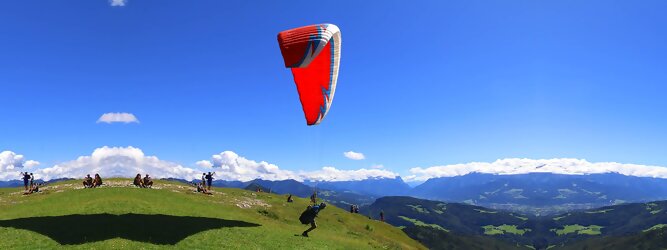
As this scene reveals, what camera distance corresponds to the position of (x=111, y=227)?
2912 centimetres

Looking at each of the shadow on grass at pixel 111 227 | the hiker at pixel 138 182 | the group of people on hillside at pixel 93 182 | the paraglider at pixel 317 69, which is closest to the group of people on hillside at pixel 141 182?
the hiker at pixel 138 182

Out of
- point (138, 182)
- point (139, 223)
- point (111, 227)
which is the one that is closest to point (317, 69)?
point (139, 223)

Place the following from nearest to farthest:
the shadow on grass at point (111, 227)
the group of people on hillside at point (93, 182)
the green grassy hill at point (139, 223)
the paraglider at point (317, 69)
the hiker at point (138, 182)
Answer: the green grassy hill at point (139, 223) < the shadow on grass at point (111, 227) < the paraglider at point (317, 69) < the group of people on hillside at point (93, 182) < the hiker at point (138, 182)

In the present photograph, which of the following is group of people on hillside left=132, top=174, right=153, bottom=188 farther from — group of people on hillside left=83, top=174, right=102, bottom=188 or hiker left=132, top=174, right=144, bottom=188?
group of people on hillside left=83, top=174, right=102, bottom=188

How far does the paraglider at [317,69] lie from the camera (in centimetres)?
2872

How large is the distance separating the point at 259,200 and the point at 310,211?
26255 mm

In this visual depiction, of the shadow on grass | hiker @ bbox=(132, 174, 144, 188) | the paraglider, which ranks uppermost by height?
the paraglider

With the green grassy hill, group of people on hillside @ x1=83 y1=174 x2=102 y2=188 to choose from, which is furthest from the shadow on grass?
group of people on hillside @ x1=83 y1=174 x2=102 y2=188

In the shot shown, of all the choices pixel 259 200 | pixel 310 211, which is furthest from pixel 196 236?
pixel 259 200

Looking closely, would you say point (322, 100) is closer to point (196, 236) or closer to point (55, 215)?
point (196, 236)

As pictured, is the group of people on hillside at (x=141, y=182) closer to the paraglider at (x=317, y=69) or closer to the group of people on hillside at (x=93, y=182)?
the group of people on hillside at (x=93, y=182)

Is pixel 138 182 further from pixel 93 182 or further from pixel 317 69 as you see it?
pixel 317 69

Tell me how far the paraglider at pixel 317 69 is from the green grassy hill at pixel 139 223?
10770 mm

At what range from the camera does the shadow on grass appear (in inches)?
1072
